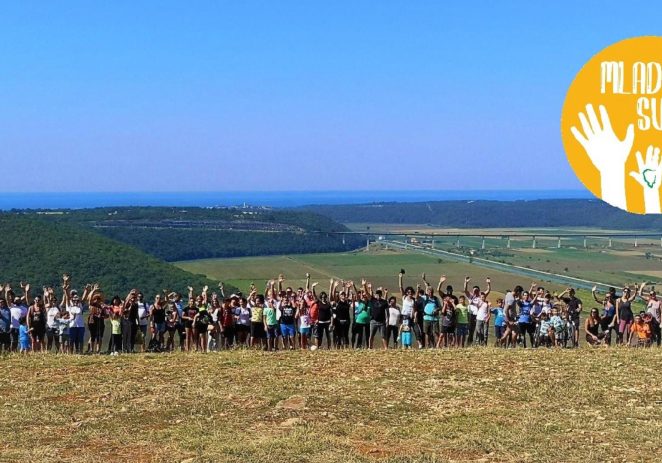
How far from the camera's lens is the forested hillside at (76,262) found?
5375cm

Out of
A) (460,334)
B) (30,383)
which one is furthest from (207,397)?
(460,334)

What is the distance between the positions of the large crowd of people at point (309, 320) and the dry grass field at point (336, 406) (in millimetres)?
1241

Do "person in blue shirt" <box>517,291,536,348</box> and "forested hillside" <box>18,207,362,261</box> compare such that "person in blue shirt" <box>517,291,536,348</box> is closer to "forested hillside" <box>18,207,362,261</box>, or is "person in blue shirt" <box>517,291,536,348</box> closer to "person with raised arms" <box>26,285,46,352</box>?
"person with raised arms" <box>26,285,46,352</box>

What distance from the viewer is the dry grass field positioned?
11.3 metres

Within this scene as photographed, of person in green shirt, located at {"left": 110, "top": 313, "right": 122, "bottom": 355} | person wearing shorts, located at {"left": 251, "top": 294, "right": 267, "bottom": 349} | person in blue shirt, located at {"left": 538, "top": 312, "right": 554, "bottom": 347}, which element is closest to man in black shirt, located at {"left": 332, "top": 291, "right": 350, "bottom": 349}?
person wearing shorts, located at {"left": 251, "top": 294, "right": 267, "bottom": 349}

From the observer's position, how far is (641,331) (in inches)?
769

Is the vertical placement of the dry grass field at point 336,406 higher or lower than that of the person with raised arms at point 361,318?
lower

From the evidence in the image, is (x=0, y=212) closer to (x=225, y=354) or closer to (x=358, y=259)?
→ (x=358, y=259)

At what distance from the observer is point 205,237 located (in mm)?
91812

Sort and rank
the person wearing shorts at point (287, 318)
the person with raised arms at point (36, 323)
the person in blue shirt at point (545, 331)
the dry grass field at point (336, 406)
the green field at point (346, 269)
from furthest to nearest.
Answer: the green field at point (346, 269)
the person in blue shirt at point (545, 331)
the person wearing shorts at point (287, 318)
the person with raised arms at point (36, 323)
the dry grass field at point (336, 406)

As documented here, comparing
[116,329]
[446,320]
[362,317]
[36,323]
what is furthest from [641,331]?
[36,323]

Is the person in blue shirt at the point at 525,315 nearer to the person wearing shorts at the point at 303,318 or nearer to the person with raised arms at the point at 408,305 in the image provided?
the person with raised arms at the point at 408,305

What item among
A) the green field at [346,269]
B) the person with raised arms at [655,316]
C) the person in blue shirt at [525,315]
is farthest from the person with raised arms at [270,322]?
the green field at [346,269]

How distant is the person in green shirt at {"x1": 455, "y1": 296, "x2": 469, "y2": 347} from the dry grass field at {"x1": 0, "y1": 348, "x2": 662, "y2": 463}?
1.58 m
